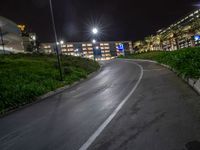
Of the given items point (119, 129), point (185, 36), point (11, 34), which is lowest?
point (119, 129)

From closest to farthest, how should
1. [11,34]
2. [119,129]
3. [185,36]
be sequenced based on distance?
[119,129]
[185,36]
[11,34]

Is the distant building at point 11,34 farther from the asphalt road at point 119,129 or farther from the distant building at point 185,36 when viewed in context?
the asphalt road at point 119,129

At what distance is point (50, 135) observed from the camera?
6.68 meters

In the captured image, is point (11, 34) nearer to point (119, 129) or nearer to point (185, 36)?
point (185, 36)

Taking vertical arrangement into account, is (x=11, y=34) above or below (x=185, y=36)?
above

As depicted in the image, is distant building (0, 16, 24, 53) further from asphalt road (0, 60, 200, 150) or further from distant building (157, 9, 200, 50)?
asphalt road (0, 60, 200, 150)

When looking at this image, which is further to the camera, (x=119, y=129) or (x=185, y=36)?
(x=185, y=36)

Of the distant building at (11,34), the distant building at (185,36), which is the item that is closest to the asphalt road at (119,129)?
the distant building at (185,36)

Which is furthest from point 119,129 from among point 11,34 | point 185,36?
point 11,34

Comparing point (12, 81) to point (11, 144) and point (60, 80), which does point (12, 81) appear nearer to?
point (60, 80)

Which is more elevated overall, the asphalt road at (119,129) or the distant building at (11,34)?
the distant building at (11,34)

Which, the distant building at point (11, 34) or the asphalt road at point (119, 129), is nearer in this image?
the asphalt road at point (119, 129)

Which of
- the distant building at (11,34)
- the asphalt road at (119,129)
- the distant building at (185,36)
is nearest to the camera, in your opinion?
the asphalt road at (119,129)

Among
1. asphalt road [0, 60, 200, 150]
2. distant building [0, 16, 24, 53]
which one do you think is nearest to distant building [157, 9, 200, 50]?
asphalt road [0, 60, 200, 150]
